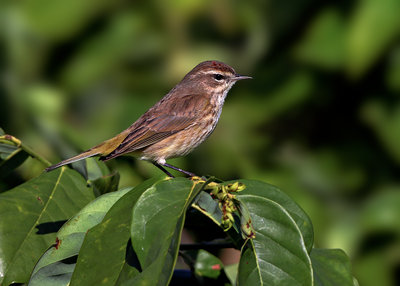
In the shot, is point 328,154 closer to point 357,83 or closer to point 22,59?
point 357,83

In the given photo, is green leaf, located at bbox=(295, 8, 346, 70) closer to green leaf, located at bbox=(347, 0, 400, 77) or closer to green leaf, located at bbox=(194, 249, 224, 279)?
green leaf, located at bbox=(347, 0, 400, 77)

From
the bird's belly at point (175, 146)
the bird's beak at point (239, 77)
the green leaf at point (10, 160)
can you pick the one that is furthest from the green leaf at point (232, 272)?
the bird's beak at point (239, 77)

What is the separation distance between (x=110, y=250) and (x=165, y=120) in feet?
6.43

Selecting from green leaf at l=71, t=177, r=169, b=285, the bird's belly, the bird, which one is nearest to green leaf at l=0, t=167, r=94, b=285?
green leaf at l=71, t=177, r=169, b=285

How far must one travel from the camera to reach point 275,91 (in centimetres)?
314

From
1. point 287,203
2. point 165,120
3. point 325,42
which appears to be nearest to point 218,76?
point 165,120

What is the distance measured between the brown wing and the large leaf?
166 cm

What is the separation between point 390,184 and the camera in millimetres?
2902

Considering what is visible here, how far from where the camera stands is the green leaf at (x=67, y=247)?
53.4 inches

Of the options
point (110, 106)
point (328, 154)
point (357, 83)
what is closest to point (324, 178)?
point (328, 154)

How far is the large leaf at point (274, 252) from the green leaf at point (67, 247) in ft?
1.79

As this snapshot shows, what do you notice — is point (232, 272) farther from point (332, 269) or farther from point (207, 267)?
A: point (332, 269)

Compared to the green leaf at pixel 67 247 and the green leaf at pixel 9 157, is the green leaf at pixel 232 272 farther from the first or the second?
the green leaf at pixel 9 157

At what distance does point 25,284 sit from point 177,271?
0.71m
